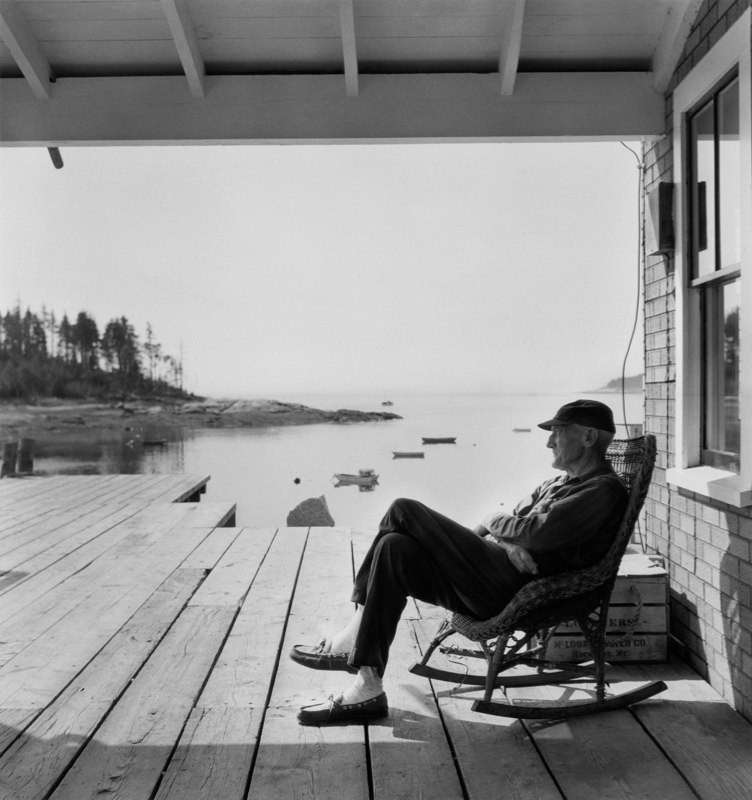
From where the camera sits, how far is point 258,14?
10.7ft

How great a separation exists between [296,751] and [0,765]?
2.83 ft

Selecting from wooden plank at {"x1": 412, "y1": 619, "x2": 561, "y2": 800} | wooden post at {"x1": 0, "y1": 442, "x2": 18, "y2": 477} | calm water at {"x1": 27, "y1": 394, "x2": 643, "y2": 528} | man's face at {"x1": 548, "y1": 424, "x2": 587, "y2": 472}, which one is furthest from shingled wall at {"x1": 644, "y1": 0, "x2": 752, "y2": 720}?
calm water at {"x1": 27, "y1": 394, "x2": 643, "y2": 528}

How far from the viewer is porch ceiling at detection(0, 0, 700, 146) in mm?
3359

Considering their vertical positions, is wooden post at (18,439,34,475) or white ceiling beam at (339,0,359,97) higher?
white ceiling beam at (339,0,359,97)

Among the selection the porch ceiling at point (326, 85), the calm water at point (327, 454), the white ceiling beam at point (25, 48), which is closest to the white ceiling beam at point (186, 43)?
the porch ceiling at point (326, 85)

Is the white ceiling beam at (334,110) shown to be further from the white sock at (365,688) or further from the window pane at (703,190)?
the white sock at (365,688)

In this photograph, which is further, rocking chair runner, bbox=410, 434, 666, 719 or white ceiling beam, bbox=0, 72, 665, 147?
white ceiling beam, bbox=0, 72, 665, 147

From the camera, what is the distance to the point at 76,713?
2.70 meters

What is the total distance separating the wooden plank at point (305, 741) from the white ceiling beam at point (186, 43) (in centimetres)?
248

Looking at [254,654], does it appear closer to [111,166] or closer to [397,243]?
[111,166]

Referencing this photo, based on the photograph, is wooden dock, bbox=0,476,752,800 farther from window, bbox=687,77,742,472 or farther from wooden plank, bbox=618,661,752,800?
window, bbox=687,77,742,472

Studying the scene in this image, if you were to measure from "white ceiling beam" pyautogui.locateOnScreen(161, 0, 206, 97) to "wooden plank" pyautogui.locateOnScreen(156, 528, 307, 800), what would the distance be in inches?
95.9

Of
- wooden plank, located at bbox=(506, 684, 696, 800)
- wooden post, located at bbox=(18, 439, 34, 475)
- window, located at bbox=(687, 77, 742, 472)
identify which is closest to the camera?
wooden plank, located at bbox=(506, 684, 696, 800)

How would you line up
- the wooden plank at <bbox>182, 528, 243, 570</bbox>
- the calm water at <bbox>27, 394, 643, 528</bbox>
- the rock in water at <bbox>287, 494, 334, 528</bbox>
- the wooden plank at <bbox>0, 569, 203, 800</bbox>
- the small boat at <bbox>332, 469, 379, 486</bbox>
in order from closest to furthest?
the wooden plank at <bbox>0, 569, 203, 800</bbox>
the wooden plank at <bbox>182, 528, 243, 570</bbox>
the rock in water at <bbox>287, 494, 334, 528</bbox>
the small boat at <bbox>332, 469, 379, 486</bbox>
the calm water at <bbox>27, 394, 643, 528</bbox>
